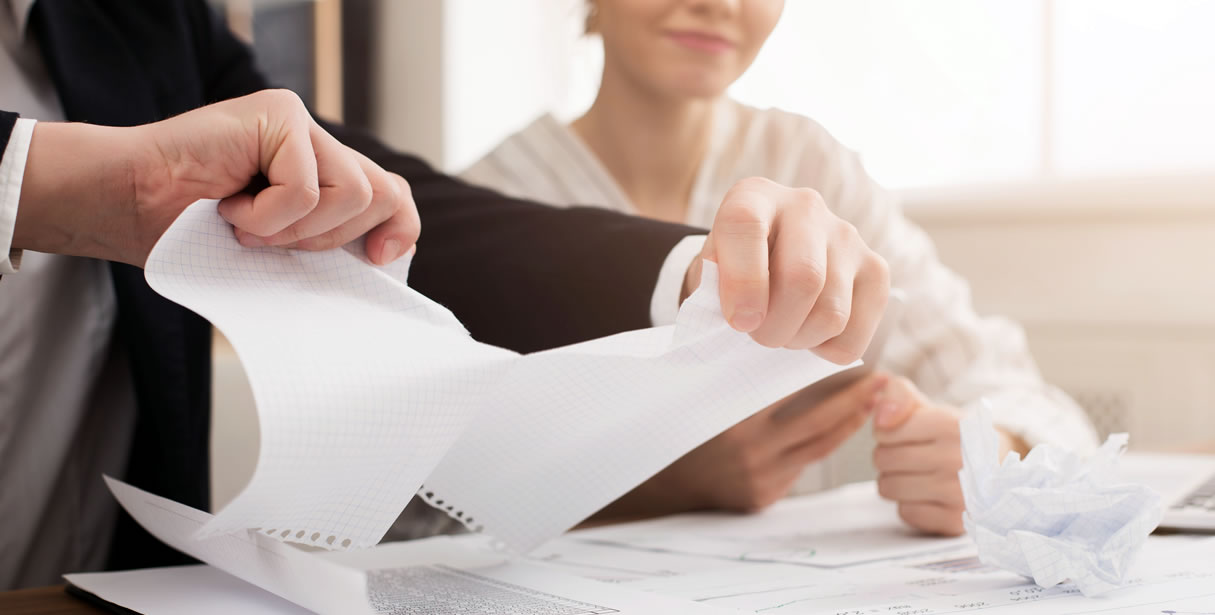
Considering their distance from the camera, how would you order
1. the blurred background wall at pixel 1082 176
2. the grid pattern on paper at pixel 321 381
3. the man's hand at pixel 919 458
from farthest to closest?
the blurred background wall at pixel 1082 176 < the man's hand at pixel 919 458 < the grid pattern on paper at pixel 321 381

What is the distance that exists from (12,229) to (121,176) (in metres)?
0.04

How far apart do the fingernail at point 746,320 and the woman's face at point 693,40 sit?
0.24 meters

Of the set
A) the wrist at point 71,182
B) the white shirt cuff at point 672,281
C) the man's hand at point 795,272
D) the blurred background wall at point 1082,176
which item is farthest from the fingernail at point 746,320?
the blurred background wall at point 1082,176

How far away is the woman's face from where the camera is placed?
1.81 feet

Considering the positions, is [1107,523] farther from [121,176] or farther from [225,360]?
[225,360]

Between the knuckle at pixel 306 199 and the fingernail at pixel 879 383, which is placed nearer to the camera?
the knuckle at pixel 306 199

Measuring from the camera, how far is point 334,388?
11.9 inches

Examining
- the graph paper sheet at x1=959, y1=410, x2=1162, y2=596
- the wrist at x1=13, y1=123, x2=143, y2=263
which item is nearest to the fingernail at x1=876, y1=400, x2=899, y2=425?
the graph paper sheet at x1=959, y1=410, x2=1162, y2=596

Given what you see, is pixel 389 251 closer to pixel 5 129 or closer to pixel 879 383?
pixel 5 129

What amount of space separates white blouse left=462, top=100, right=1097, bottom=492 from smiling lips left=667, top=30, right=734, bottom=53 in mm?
33

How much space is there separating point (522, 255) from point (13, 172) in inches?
12.0

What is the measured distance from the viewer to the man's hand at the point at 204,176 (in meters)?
0.34

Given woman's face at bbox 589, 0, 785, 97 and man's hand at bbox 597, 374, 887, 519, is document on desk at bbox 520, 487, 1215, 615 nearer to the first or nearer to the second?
man's hand at bbox 597, 374, 887, 519

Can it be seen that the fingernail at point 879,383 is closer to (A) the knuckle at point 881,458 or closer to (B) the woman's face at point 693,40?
(A) the knuckle at point 881,458
